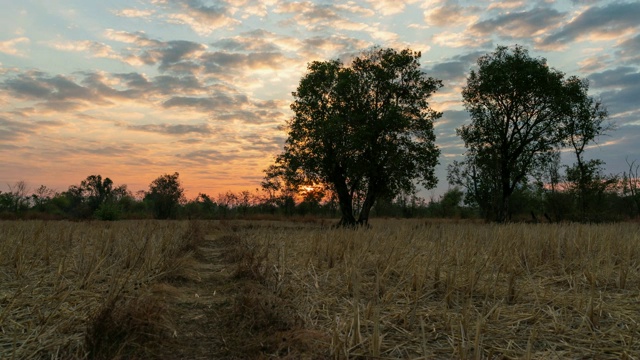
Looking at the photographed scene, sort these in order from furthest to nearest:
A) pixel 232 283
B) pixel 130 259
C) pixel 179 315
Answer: pixel 130 259, pixel 232 283, pixel 179 315

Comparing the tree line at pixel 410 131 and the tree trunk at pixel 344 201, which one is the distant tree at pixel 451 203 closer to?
the tree line at pixel 410 131

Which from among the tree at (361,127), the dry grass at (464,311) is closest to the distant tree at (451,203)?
the tree at (361,127)

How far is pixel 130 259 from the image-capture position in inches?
265

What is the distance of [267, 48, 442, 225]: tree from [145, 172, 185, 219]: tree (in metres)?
27.1

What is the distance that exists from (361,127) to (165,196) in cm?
3671

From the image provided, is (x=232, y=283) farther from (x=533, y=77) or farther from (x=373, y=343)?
(x=533, y=77)

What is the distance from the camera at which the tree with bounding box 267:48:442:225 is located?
28.5 m

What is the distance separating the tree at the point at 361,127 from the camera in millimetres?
28453

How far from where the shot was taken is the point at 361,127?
27.2 m

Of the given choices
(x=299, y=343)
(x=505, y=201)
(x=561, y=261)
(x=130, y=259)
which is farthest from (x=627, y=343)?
(x=505, y=201)

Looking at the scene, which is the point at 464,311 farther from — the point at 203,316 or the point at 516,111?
the point at 516,111

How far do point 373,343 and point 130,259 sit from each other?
17.4 feet

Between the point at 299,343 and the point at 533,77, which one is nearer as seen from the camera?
the point at 299,343

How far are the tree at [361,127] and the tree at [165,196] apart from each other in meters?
27.1
